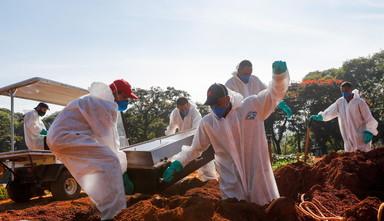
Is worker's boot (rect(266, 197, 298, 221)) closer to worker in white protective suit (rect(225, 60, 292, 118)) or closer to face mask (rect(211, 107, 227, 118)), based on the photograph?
face mask (rect(211, 107, 227, 118))

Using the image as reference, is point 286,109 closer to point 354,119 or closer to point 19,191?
point 354,119

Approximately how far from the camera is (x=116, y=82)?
16.2 ft

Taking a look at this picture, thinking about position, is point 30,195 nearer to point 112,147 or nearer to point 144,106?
point 112,147

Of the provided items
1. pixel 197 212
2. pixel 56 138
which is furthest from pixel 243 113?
pixel 56 138

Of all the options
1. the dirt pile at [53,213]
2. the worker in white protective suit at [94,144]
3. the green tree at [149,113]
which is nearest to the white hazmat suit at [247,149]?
the worker in white protective suit at [94,144]

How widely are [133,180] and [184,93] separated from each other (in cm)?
3433

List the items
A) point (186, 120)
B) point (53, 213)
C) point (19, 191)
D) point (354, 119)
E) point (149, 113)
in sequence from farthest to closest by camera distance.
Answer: point (149, 113) → point (354, 119) → point (186, 120) → point (19, 191) → point (53, 213)

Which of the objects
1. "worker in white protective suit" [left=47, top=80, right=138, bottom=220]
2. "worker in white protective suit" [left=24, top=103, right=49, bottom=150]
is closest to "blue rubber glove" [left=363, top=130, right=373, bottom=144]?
"worker in white protective suit" [left=47, top=80, right=138, bottom=220]

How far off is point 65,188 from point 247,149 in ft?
17.6

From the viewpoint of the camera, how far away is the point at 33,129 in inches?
384

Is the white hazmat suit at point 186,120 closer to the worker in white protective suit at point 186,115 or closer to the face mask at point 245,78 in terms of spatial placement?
the worker in white protective suit at point 186,115

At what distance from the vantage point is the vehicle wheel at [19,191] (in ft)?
28.4

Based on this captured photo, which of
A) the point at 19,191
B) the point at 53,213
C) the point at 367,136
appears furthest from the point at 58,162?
the point at 367,136

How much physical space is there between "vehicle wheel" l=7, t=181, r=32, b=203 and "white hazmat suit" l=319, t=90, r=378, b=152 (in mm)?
6914
